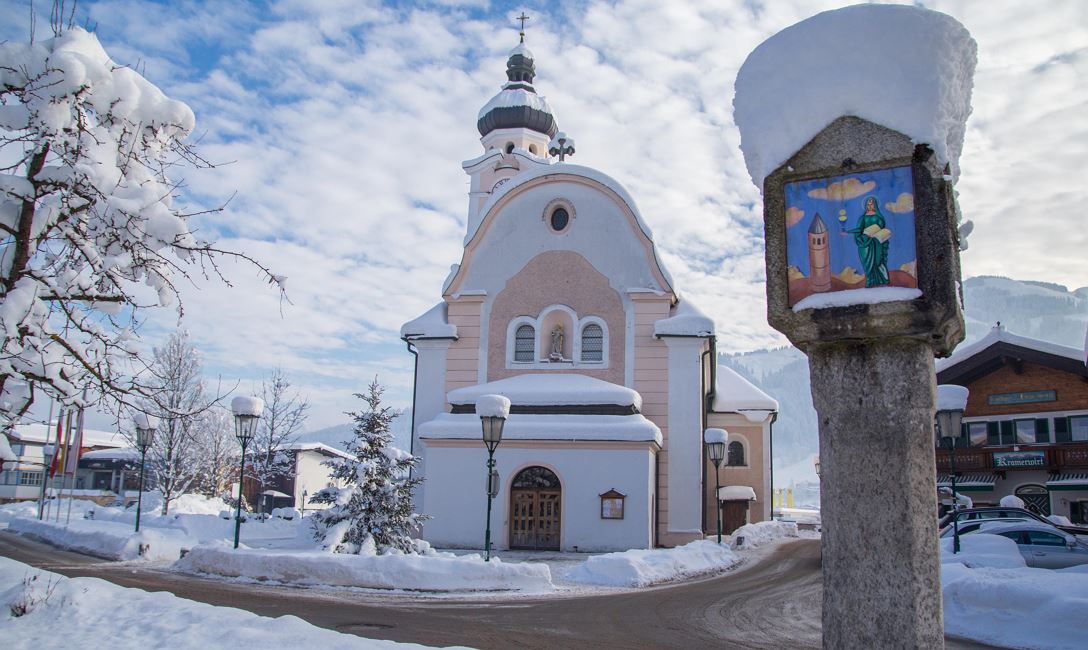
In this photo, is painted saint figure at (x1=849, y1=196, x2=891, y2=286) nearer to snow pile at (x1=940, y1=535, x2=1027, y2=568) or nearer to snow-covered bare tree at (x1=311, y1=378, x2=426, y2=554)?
snow pile at (x1=940, y1=535, x2=1027, y2=568)

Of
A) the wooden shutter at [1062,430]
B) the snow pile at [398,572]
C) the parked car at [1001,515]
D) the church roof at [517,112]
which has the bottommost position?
the snow pile at [398,572]

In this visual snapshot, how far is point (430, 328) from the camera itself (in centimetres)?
2827

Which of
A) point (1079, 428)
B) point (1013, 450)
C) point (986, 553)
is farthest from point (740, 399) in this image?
point (986, 553)

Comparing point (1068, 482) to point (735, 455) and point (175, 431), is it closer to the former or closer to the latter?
point (735, 455)

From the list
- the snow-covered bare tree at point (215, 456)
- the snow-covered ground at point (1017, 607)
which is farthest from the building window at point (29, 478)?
the snow-covered ground at point (1017, 607)

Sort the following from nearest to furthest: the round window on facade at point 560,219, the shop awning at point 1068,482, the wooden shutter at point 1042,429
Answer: the round window on facade at point 560,219
the shop awning at point 1068,482
the wooden shutter at point 1042,429

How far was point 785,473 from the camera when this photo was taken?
19600 centimetres

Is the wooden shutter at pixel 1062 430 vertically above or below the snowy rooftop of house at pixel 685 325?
below

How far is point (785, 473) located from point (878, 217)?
201282mm

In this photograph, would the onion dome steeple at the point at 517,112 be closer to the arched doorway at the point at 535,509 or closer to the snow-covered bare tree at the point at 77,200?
the arched doorway at the point at 535,509

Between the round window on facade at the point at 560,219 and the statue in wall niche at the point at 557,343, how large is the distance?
127 inches

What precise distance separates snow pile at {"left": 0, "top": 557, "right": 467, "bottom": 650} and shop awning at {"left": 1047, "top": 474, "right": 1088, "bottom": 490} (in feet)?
94.9

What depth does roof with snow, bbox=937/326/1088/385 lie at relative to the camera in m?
29.6

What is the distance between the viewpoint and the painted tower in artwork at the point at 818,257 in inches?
197
